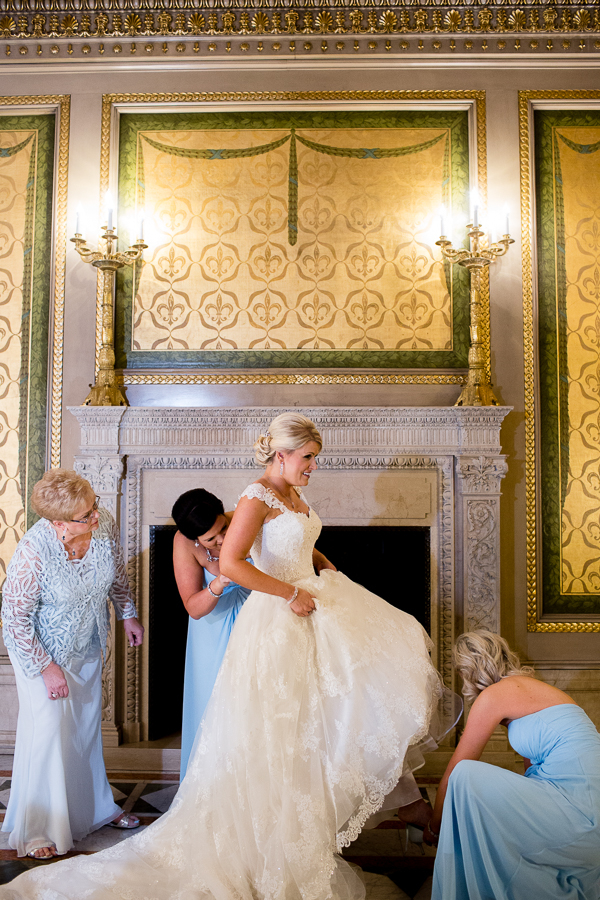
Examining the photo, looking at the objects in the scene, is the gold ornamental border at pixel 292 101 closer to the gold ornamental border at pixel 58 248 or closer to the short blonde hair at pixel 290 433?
the gold ornamental border at pixel 58 248

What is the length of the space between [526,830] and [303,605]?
99 cm

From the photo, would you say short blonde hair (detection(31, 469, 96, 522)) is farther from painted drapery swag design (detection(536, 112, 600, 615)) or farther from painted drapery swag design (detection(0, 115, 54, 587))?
painted drapery swag design (detection(536, 112, 600, 615))

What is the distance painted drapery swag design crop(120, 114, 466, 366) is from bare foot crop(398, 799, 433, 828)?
232cm

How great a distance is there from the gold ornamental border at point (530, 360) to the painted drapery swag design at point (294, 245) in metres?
0.41

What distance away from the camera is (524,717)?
2119 mm

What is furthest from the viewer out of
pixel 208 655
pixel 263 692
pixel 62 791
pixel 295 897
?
pixel 208 655

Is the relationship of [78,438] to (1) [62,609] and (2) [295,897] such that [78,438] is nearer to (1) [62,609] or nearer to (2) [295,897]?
(1) [62,609]

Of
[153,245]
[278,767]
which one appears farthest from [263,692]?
[153,245]

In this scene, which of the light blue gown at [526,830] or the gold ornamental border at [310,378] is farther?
the gold ornamental border at [310,378]

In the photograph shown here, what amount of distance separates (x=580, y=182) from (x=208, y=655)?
3.46 metres

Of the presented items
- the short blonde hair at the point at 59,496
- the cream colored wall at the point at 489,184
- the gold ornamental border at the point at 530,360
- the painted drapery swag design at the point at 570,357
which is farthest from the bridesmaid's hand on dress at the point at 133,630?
the painted drapery swag design at the point at 570,357

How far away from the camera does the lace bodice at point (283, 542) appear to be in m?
2.52

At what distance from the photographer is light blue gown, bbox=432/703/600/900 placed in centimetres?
188

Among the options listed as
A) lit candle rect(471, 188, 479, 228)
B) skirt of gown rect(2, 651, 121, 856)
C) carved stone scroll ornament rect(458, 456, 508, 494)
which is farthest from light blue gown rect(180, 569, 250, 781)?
lit candle rect(471, 188, 479, 228)
